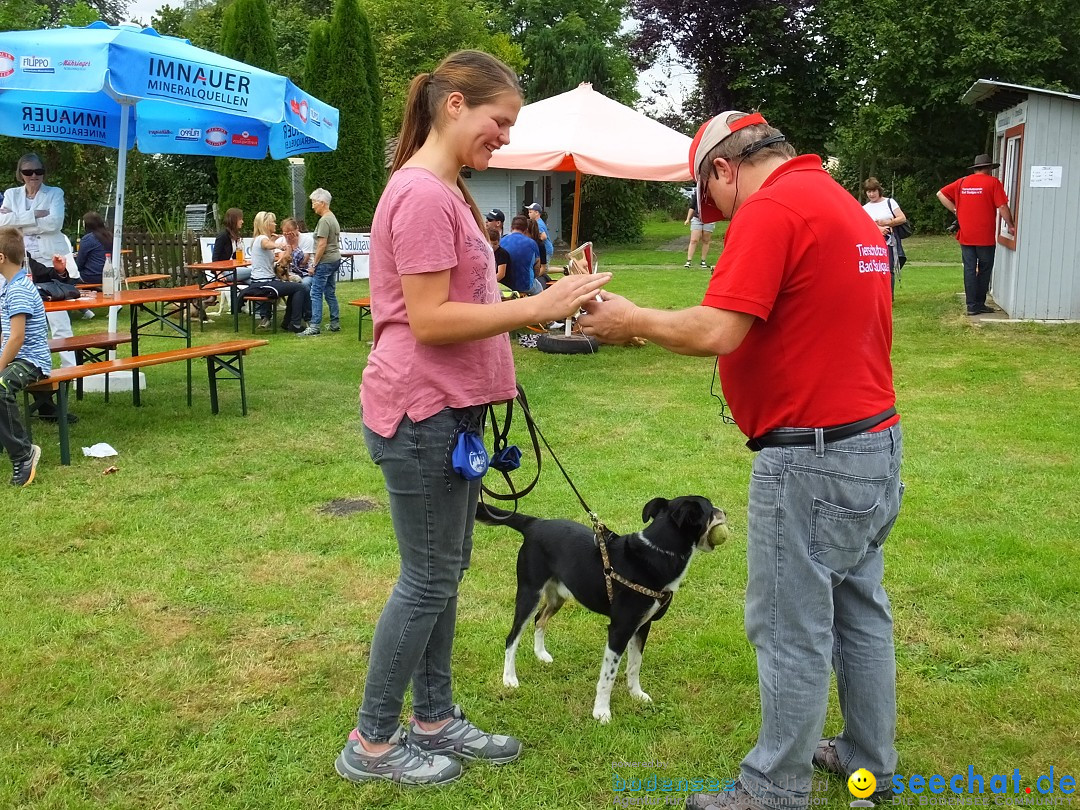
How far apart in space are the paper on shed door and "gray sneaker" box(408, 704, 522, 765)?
14.5ft

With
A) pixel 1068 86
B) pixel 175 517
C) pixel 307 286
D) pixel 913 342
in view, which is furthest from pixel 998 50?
pixel 175 517

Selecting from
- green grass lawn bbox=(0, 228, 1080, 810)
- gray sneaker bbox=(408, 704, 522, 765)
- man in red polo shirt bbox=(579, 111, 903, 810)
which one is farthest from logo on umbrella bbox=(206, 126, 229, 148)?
man in red polo shirt bbox=(579, 111, 903, 810)

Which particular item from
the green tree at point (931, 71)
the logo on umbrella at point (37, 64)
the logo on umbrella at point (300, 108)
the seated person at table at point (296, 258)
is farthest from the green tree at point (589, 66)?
the logo on umbrella at point (37, 64)

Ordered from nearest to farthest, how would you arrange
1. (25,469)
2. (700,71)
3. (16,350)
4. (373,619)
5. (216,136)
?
(373,619) → (25,469) → (16,350) → (216,136) → (700,71)

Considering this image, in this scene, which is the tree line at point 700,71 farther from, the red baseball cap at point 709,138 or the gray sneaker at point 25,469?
the red baseball cap at point 709,138

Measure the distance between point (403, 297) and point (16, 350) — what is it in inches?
182

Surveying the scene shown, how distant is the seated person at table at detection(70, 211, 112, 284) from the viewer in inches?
482

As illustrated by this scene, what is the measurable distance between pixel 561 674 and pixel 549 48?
36.0 m

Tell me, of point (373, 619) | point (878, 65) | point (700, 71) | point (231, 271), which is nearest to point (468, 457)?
point (373, 619)

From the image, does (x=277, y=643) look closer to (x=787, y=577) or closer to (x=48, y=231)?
(x=787, y=577)

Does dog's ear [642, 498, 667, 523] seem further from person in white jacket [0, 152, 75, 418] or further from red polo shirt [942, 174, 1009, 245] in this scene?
red polo shirt [942, 174, 1009, 245]

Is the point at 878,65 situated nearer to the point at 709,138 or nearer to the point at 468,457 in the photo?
the point at 709,138

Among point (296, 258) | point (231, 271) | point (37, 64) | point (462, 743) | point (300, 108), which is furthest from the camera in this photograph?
point (296, 258)

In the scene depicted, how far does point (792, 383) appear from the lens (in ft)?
8.00
